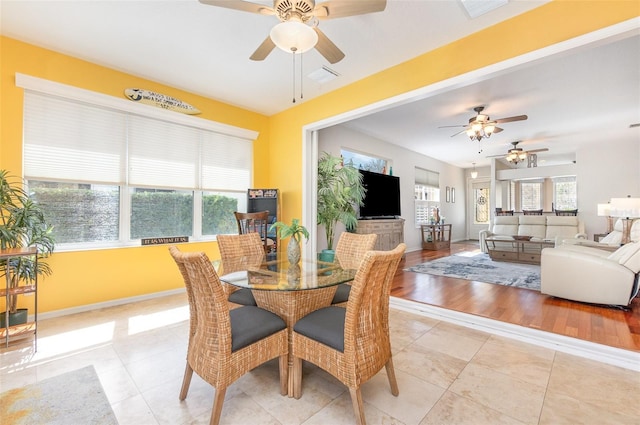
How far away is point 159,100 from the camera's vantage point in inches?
144

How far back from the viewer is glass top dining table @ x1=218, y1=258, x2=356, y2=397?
170cm

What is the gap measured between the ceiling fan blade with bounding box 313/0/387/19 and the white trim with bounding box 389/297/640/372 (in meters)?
2.88

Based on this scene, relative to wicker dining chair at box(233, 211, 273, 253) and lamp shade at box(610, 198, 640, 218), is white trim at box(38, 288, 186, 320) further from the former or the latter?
lamp shade at box(610, 198, 640, 218)

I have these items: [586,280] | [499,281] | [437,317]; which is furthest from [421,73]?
[499,281]

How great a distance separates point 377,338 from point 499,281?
3.71m

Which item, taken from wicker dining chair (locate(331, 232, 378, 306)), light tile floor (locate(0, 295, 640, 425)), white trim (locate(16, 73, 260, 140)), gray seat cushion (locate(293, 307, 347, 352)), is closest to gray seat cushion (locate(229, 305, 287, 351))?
gray seat cushion (locate(293, 307, 347, 352))

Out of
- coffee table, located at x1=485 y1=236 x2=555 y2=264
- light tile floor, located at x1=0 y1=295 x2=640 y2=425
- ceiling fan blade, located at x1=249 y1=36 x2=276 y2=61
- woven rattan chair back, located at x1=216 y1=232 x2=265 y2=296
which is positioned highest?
ceiling fan blade, located at x1=249 y1=36 x2=276 y2=61

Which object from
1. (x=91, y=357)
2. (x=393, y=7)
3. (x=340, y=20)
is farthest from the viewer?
(x=340, y=20)

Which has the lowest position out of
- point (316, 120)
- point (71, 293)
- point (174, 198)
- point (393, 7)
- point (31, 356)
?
point (31, 356)

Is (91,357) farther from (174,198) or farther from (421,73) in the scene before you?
(421,73)

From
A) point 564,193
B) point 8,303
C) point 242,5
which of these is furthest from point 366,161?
point 564,193

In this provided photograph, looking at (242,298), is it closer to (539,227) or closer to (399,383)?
(399,383)

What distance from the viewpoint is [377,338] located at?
1.57 metres

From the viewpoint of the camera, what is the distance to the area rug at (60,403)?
151 cm
